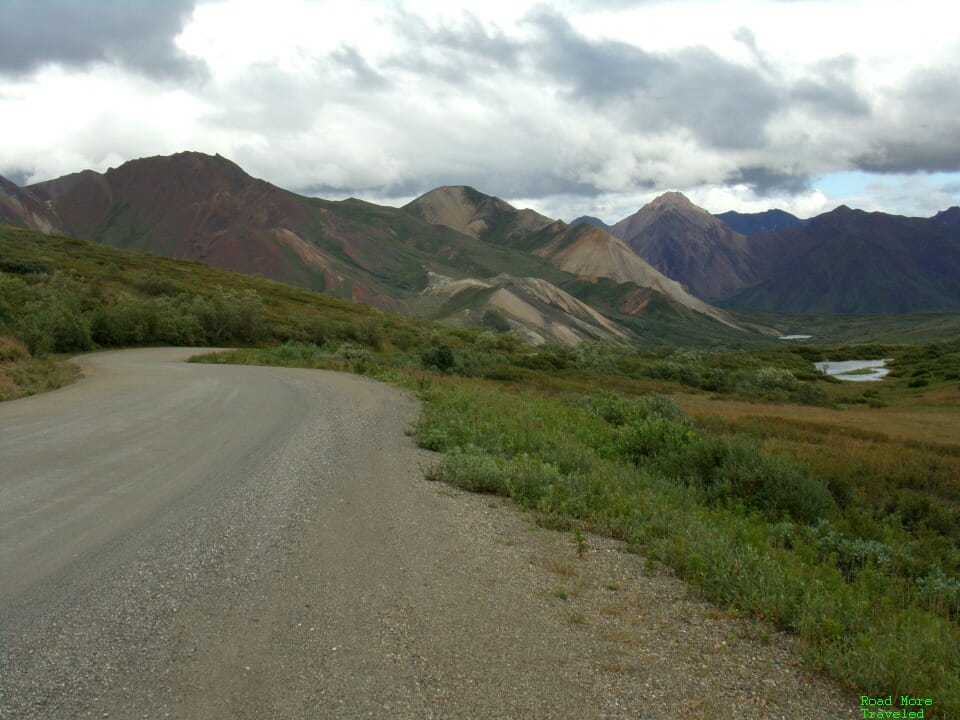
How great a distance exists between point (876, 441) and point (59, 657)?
24.9 meters

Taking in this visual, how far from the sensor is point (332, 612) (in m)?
5.39

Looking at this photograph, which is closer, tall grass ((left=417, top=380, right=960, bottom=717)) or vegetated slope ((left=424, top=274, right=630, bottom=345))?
tall grass ((left=417, top=380, right=960, bottom=717))

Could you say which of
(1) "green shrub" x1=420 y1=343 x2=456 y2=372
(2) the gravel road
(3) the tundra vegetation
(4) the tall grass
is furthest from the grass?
(1) "green shrub" x1=420 y1=343 x2=456 y2=372

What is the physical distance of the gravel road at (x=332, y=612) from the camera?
14.2 ft

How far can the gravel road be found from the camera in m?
4.33

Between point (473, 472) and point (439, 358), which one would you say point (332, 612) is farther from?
point (439, 358)

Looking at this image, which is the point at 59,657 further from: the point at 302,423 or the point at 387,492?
the point at 302,423

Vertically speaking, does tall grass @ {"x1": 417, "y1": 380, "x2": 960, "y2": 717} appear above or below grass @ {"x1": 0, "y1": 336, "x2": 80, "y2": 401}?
below

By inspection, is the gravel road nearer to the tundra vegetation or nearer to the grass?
the tundra vegetation

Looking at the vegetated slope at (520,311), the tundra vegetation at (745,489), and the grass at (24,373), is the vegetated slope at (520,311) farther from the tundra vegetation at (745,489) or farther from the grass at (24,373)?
the grass at (24,373)

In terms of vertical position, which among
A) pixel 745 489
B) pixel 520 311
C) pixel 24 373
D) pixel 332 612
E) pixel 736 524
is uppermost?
pixel 520 311

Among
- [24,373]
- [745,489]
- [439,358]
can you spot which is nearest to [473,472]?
[745,489]

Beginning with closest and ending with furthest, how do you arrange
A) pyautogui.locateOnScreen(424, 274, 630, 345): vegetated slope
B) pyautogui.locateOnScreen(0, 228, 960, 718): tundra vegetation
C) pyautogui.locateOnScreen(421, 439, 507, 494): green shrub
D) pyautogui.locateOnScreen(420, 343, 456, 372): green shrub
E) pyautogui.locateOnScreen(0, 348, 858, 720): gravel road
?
pyautogui.locateOnScreen(0, 348, 858, 720): gravel road < pyautogui.locateOnScreen(0, 228, 960, 718): tundra vegetation < pyautogui.locateOnScreen(421, 439, 507, 494): green shrub < pyautogui.locateOnScreen(420, 343, 456, 372): green shrub < pyautogui.locateOnScreen(424, 274, 630, 345): vegetated slope

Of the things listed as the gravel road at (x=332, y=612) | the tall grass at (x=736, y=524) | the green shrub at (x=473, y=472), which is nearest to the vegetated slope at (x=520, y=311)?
the tall grass at (x=736, y=524)
